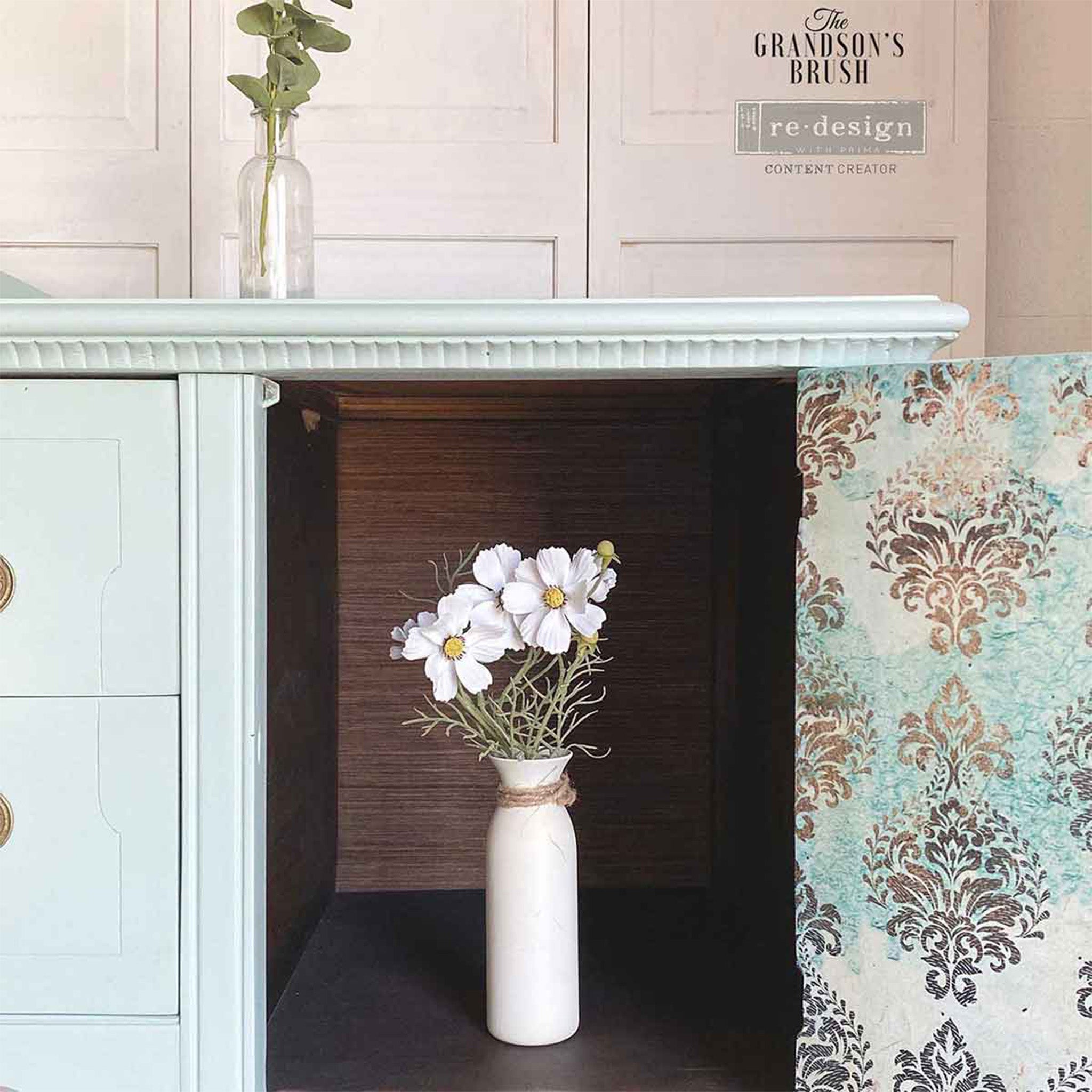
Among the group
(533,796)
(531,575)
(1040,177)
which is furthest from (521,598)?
(1040,177)

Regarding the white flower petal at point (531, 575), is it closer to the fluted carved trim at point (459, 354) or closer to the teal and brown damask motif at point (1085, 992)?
the fluted carved trim at point (459, 354)

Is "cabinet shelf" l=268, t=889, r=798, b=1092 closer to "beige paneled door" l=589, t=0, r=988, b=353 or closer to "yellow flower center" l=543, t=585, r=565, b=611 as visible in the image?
"yellow flower center" l=543, t=585, r=565, b=611

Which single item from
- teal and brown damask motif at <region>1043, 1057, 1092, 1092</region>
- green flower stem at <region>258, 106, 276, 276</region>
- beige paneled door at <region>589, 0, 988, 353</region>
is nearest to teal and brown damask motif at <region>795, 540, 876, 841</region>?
teal and brown damask motif at <region>1043, 1057, 1092, 1092</region>

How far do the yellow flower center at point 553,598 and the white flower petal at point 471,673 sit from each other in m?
0.07

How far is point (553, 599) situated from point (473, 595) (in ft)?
0.19

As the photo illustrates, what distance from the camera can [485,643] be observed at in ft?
2.63

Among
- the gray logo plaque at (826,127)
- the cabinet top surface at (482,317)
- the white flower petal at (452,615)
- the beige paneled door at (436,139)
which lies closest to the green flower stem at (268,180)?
the cabinet top surface at (482,317)

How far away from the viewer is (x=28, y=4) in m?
1.35

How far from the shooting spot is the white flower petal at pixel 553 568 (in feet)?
2.65

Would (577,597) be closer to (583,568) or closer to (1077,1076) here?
(583,568)

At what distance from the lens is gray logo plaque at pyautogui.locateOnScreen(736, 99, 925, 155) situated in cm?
134

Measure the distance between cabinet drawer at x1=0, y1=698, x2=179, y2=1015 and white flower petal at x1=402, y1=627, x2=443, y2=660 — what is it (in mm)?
163

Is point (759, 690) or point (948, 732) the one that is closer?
point (948, 732)

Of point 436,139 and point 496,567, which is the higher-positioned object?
point 436,139
